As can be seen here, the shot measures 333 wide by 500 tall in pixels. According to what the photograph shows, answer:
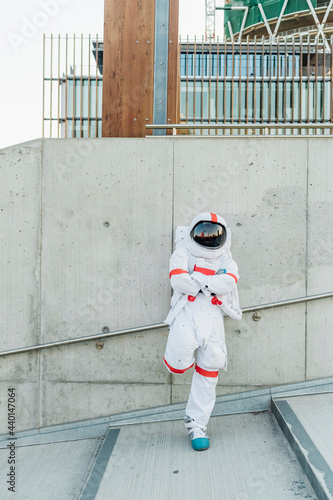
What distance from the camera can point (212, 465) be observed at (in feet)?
9.59

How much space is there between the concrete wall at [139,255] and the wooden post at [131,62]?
0.80 metres

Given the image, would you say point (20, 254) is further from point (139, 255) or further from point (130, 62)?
point (130, 62)

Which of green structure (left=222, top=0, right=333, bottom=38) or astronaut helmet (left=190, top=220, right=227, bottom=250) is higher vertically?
green structure (left=222, top=0, right=333, bottom=38)

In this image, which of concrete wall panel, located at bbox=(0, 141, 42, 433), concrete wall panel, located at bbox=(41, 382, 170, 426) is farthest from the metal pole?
concrete wall panel, located at bbox=(41, 382, 170, 426)

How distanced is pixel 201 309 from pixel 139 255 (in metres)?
0.89

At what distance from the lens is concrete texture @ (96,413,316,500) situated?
8.66 feet

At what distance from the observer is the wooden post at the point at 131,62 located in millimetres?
4379

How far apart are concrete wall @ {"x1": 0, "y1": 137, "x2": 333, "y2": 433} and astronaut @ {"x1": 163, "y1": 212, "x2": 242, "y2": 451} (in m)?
0.59

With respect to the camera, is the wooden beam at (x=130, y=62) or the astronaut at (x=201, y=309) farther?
the wooden beam at (x=130, y=62)

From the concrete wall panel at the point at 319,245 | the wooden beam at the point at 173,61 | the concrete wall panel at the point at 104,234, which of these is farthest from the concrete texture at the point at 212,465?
the wooden beam at the point at 173,61

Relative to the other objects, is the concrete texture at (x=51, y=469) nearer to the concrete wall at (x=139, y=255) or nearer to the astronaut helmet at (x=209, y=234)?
the concrete wall at (x=139, y=255)

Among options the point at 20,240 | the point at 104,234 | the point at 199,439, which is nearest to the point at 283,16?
the point at 104,234

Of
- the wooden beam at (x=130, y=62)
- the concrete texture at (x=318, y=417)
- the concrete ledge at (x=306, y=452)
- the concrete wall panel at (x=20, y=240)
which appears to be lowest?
the concrete ledge at (x=306, y=452)

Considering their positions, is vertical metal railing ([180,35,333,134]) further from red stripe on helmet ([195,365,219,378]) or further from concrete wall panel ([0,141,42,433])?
red stripe on helmet ([195,365,219,378])
